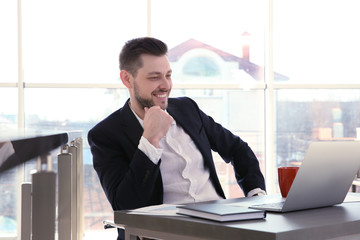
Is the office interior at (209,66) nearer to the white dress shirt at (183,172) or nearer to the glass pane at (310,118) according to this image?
the glass pane at (310,118)

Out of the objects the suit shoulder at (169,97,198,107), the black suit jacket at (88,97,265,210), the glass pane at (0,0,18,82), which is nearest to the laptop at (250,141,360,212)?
the black suit jacket at (88,97,265,210)

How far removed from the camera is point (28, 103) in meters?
5.03

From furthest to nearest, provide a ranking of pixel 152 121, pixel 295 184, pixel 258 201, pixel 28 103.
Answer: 1. pixel 28 103
2. pixel 152 121
3. pixel 258 201
4. pixel 295 184

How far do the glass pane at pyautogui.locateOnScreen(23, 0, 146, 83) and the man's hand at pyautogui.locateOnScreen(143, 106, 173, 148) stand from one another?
9.67 ft

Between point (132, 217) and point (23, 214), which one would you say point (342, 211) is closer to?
point (132, 217)

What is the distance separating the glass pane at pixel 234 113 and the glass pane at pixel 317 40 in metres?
0.42

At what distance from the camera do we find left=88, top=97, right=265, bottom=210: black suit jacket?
2035mm

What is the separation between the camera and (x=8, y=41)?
500cm

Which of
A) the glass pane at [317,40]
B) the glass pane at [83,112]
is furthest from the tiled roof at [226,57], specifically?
the glass pane at [83,112]

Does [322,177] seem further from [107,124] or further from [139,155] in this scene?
[107,124]

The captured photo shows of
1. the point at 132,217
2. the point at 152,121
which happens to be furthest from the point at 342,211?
the point at 152,121

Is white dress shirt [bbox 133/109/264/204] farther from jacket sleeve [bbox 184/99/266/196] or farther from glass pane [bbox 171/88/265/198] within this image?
glass pane [bbox 171/88/265/198]

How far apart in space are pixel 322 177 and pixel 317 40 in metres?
4.08

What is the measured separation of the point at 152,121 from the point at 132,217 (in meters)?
0.72
